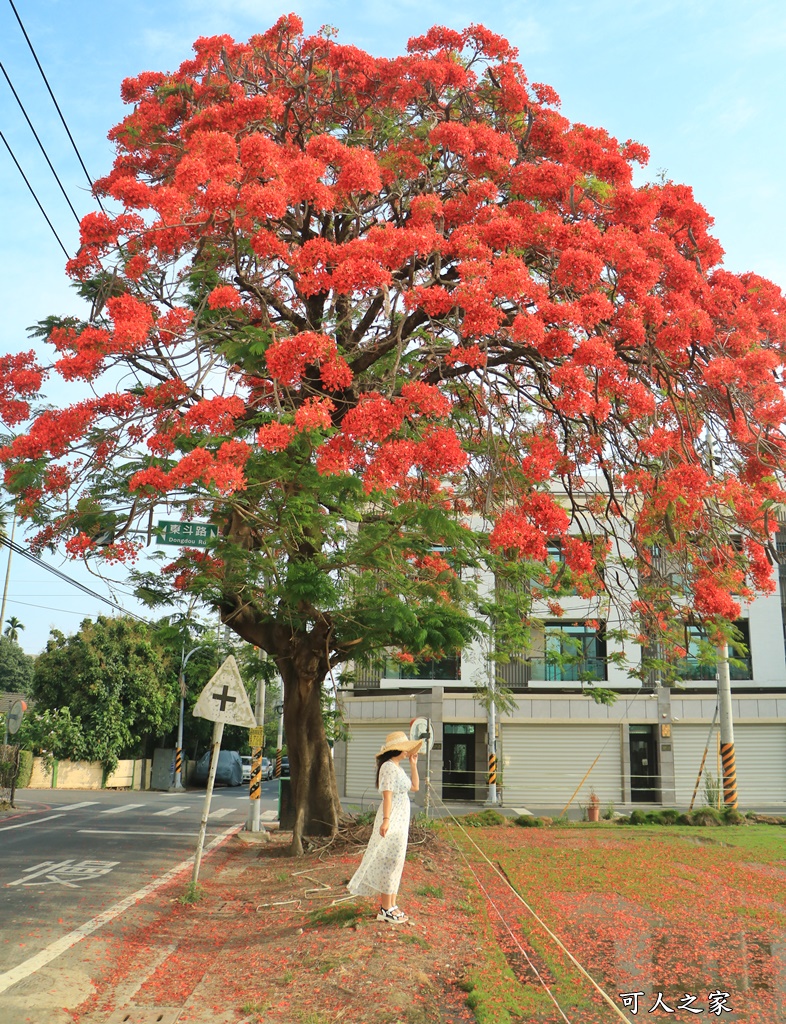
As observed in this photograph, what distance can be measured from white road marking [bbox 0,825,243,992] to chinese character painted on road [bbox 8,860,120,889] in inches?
32.4

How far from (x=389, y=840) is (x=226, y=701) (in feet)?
10.8

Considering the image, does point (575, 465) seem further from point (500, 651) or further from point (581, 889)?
point (500, 651)

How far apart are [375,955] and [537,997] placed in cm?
118

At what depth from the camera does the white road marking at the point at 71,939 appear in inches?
253

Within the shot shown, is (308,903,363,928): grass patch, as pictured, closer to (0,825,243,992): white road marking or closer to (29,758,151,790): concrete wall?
(0,825,243,992): white road marking

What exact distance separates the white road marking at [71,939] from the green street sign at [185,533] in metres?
4.20

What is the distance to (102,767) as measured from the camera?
123ft

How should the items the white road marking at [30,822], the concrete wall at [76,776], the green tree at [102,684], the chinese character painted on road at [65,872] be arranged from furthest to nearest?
the concrete wall at [76,776]
the green tree at [102,684]
the white road marking at [30,822]
the chinese character painted on road at [65,872]

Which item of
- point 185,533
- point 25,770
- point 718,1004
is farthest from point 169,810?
point 718,1004

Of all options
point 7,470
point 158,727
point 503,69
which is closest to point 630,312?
point 503,69

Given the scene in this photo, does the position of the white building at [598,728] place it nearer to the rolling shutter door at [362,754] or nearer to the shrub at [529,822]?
the rolling shutter door at [362,754]

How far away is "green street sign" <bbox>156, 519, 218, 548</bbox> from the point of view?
11961 mm

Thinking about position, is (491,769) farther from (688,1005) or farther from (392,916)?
(688,1005)

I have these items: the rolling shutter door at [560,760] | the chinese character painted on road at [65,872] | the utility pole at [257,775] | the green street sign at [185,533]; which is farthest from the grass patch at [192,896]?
the rolling shutter door at [560,760]
